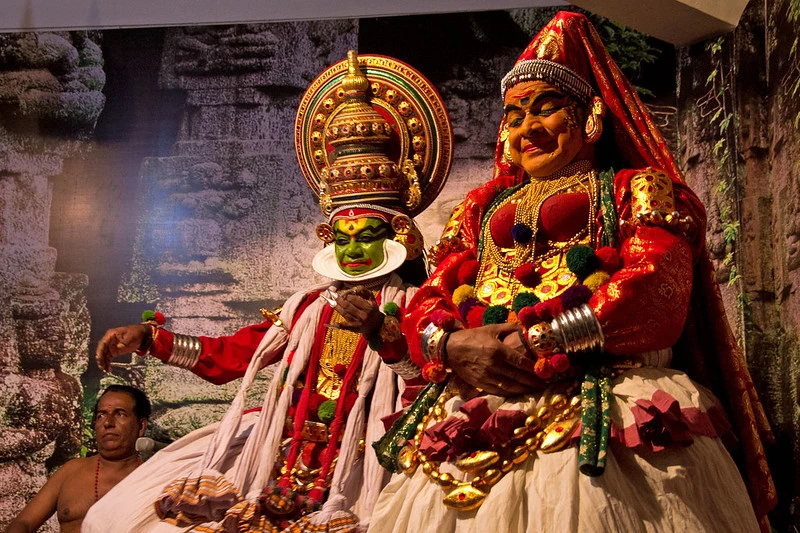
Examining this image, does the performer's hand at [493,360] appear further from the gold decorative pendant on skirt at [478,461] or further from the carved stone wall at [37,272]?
the carved stone wall at [37,272]

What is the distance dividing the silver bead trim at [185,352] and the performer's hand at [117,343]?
0.14 metres

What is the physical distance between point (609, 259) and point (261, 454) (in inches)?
61.9

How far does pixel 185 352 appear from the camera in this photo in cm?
414

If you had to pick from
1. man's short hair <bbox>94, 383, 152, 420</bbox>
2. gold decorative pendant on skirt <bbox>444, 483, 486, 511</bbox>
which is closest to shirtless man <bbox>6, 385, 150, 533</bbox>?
man's short hair <bbox>94, 383, 152, 420</bbox>

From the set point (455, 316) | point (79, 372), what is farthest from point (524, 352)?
point (79, 372)

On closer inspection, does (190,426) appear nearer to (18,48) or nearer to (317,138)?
(317,138)

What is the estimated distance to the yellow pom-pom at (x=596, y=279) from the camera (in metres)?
2.75

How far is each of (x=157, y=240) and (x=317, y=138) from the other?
3.83ft

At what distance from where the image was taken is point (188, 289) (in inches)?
197

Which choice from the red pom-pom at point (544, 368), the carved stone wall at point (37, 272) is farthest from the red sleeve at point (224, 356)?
the red pom-pom at point (544, 368)

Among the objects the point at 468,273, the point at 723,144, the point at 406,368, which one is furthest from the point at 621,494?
the point at 723,144

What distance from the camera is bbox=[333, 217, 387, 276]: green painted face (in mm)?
3992

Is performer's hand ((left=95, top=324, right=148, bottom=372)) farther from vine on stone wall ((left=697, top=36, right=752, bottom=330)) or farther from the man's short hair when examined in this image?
vine on stone wall ((left=697, top=36, right=752, bottom=330))

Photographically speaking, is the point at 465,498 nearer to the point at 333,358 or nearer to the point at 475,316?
the point at 475,316
